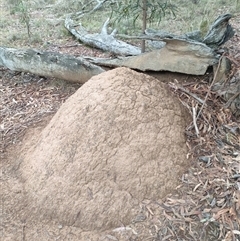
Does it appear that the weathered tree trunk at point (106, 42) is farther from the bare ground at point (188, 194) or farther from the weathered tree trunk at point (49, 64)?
the bare ground at point (188, 194)

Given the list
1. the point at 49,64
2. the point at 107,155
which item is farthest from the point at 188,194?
the point at 49,64

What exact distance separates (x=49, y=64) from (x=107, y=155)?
166cm

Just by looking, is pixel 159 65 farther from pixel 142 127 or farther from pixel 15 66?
pixel 15 66

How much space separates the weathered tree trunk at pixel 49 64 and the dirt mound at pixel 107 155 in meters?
0.87

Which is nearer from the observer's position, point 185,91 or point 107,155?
point 107,155

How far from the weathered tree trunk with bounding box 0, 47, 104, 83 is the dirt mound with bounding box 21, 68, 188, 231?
870 millimetres

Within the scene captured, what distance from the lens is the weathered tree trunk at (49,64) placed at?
367 centimetres

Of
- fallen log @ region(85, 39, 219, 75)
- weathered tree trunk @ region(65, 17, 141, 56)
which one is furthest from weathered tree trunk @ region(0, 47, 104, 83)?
weathered tree trunk @ region(65, 17, 141, 56)

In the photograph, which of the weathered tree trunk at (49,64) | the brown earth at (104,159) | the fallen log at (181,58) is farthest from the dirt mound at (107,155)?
the weathered tree trunk at (49,64)

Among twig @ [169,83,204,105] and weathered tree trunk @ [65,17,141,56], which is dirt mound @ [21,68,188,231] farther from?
weathered tree trunk @ [65,17,141,56]

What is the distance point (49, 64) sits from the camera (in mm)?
3852

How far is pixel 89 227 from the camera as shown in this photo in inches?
93.1

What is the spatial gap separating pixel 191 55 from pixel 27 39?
356 centimetres

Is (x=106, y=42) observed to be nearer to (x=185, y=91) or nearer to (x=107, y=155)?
(x=185, y=91)
